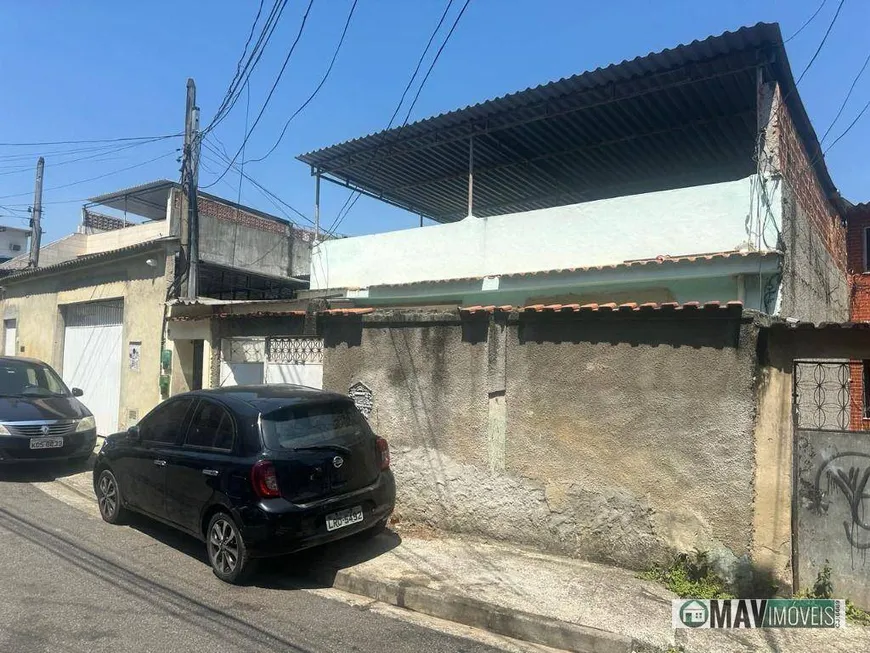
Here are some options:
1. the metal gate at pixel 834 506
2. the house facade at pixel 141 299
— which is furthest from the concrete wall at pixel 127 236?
the metal gate at pixel 834 506

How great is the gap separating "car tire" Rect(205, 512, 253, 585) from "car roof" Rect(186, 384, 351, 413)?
0.96 meters

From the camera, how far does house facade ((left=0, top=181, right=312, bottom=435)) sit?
34.0ft

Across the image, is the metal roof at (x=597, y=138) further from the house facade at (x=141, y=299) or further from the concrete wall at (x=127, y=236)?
the concrete wall at (x=127, y=236)

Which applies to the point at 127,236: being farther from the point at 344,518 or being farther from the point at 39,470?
the point at 344,518


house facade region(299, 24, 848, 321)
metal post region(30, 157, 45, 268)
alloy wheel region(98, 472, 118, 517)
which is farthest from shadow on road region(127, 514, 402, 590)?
metal post region(30, 157, 45, 268)

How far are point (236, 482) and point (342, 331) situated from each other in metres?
2.70

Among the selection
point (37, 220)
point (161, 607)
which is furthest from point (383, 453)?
point (37, 220)

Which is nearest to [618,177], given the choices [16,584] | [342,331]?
[342,331]

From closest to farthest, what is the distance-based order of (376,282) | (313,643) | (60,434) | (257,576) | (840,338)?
(313,643), (840,338), (257,576), (60,434), (376,282)

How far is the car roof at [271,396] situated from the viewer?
512 centimetres

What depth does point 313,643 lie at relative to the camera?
3.76 m

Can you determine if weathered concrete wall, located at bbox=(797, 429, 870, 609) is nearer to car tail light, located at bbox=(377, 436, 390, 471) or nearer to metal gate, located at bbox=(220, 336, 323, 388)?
car tail light, located at bbox=(377, 436, 390, 471)

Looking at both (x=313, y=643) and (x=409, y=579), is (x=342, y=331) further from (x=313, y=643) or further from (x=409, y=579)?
(x=313, y=643)

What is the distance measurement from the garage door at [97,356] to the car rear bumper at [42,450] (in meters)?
2.53
